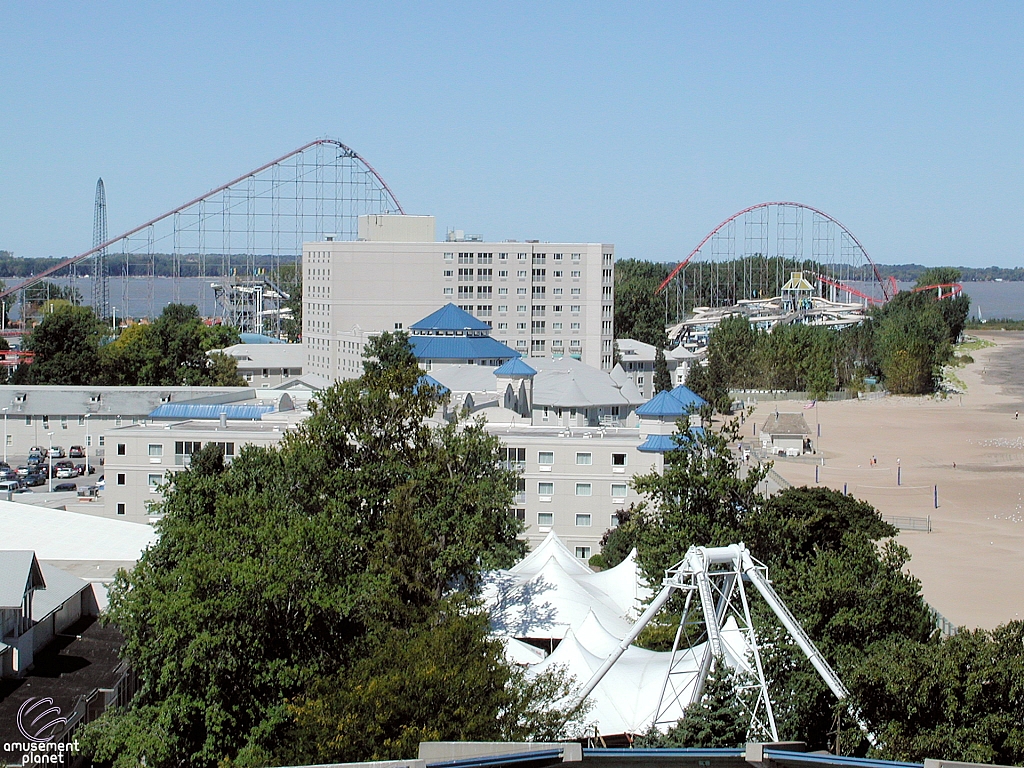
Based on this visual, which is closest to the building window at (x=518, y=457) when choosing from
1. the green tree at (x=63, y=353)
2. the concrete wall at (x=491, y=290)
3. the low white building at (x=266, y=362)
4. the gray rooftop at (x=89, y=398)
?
the gray rooftop at (x=89, y=398)

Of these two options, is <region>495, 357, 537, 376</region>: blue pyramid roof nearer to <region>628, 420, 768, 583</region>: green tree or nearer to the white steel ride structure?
<region>628, 420, 768, 583</region>: green tree

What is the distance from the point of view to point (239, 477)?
28.3 m

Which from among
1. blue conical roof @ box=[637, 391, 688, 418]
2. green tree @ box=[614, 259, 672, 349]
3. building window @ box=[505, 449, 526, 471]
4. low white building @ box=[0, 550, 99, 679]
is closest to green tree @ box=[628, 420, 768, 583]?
low white building @ box=[0, 550, 99, 679]

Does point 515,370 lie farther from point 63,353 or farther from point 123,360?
point 63,353

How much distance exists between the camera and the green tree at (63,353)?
79375 mm

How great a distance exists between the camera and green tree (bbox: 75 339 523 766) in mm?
18781

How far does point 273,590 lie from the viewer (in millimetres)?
18938

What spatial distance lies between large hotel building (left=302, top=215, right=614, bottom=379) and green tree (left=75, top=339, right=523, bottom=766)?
63203 mm

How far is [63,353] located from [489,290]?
29043mm

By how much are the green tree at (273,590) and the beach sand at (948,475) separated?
600 inches

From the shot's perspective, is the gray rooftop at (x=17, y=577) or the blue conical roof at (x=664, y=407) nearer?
the gray rooftop at (x=17, y=577)

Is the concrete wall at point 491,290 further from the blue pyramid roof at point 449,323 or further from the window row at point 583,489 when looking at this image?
the window row at point 583,489

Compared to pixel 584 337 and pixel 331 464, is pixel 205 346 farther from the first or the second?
pixel 331 464

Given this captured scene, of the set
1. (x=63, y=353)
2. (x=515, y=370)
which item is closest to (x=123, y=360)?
(x=63, y=353)
